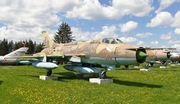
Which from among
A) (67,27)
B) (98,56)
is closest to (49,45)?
(98,56)

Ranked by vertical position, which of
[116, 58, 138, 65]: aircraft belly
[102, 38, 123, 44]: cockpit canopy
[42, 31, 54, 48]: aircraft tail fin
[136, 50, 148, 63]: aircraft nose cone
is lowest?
[116, 58, 138, 65]: aircraft belly

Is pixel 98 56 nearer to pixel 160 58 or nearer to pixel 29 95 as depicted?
pixel 29 95

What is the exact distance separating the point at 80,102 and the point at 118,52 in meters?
5.26

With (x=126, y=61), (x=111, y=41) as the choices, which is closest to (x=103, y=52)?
(x=111, y=41)

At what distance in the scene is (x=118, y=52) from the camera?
519 inches

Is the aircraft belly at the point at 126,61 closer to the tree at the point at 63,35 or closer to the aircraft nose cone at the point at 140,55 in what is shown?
the aircraft nose cone at the point at 140,55

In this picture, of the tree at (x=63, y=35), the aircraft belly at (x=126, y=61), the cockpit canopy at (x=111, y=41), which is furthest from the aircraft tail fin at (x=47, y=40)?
the tree at (x=63, y=35)

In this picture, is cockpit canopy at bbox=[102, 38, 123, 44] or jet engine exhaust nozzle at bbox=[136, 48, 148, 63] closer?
jet engine exhaust nozzle at bbox=[136, 48, 148, 63]

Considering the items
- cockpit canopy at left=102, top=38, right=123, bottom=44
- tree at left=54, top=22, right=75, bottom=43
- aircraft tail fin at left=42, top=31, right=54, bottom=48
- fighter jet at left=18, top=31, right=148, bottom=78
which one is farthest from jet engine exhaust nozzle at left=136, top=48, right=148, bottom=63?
tree at left=54, top=22, right=75, bottom=43

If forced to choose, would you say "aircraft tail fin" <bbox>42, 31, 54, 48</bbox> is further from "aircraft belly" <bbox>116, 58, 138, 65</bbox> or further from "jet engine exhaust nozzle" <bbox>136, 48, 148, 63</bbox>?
"jet engine exhaust nozzle" <bbox>136, 48, 148, 63</bbox>

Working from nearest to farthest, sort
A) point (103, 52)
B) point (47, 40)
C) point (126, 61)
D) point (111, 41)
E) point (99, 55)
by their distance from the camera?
point (126, 61)
point (103, 52)
point (111, 41)
point (99, 55)
point (47, 40)

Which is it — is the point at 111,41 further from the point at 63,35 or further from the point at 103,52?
the point at 63,35

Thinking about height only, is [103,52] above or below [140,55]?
above

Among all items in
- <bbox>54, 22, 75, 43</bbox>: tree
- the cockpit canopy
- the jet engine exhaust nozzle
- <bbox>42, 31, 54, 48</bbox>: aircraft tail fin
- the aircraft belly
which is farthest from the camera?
<bbox>54, 22, 75, 43</bbox>: tree
